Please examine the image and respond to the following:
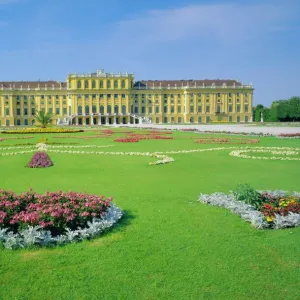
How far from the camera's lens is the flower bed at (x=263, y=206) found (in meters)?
6.43

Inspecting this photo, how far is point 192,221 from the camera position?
22.2 ft

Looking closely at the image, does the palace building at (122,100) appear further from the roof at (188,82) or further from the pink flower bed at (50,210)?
the pink flower bed at (50,210)

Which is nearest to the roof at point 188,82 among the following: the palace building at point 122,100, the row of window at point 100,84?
the palace building at point 122,100

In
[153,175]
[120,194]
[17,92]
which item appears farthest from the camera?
[17,92]

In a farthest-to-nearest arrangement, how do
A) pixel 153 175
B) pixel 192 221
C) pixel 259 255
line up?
pixel 153 175 < pixel 192 221 < pixel 259 255

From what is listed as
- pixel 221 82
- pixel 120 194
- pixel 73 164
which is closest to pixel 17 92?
pixel 221 82

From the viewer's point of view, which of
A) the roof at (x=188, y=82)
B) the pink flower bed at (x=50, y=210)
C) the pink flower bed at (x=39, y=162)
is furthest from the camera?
the roof at (x=188, y=82)

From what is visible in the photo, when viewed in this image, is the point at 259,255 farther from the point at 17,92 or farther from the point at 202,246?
the point at 17,92

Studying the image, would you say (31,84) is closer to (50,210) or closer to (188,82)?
(188,82)

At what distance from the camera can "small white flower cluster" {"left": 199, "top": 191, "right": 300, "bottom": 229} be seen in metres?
6.40

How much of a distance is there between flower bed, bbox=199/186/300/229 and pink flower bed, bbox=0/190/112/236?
7.74 feet

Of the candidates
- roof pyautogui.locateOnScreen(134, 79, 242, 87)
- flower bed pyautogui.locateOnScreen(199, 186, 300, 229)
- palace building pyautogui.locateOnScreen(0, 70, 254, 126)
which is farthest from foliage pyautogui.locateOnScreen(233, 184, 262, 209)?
roof pyautogui.locateOnScreen(134, 79, 242, 87)

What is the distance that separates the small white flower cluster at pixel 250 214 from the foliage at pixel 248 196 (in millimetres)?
125

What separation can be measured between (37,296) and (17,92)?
86417mm
